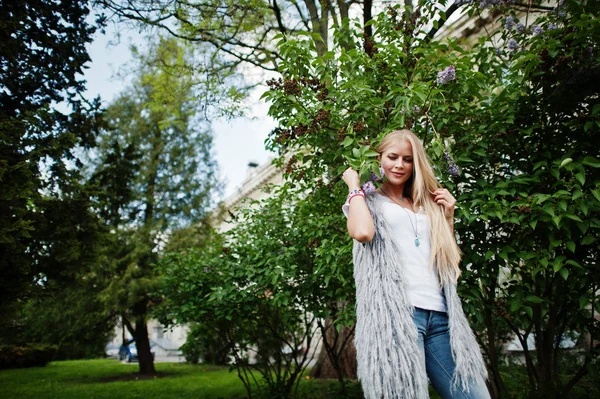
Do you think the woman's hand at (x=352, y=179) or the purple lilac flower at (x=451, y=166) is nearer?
the woman's hand at (x=352, y=179)

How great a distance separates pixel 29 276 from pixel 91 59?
10.1 feet

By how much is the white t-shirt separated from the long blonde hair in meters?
0.04

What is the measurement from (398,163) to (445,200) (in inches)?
11.9

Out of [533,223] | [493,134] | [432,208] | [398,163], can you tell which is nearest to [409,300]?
[432,208]

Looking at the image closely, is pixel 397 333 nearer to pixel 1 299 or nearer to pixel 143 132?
pixel 1 299

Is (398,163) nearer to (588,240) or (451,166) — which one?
(451,166)

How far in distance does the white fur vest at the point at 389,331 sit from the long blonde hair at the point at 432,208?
0.33 ft

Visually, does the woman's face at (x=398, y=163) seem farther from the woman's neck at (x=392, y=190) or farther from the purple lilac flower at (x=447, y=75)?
the purple lilac flower at (x=447, y=75)

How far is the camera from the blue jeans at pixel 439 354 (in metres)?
2.07

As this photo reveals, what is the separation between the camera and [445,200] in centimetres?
238

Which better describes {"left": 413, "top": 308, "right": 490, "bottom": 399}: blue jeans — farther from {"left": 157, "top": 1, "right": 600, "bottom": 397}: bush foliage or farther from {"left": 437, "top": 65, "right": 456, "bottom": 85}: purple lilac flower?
{"left": 437, "top": 65, "right": 456, "bottom": 85}: purple lilac flower

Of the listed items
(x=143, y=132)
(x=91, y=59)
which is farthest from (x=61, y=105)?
(x=143, y=132)

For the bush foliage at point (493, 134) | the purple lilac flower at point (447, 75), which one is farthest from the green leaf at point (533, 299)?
the purple lilac flower at point (447, 75)

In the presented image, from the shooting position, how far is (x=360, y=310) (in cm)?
214
